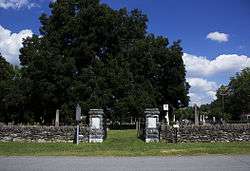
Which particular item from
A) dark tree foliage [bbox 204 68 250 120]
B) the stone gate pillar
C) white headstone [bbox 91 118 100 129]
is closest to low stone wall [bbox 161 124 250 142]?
the stone gate pillar

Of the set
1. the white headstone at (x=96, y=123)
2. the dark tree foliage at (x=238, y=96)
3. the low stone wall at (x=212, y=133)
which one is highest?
the dark tree foliage at (x=238, y=96)

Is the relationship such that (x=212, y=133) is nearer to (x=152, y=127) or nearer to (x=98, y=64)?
(x=152, y=127)

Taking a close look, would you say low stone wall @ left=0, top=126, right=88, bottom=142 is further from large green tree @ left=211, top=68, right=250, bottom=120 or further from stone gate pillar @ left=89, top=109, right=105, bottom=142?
large green tree @ left=211, top=68, right=250, bottom=120

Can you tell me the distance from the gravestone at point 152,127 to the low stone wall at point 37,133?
445 cm

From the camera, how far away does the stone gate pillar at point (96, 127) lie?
103 feet

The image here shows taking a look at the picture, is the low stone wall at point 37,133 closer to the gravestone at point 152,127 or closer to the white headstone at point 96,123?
the white headstone at point 96,123

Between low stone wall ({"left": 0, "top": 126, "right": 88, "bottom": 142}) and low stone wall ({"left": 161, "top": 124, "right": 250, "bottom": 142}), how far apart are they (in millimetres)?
6738

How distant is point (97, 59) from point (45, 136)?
25383 millimetres

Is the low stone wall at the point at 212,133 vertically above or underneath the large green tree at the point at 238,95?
underneath

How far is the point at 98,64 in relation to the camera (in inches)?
2168

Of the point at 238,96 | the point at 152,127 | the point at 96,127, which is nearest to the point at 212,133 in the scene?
the point at 152,127

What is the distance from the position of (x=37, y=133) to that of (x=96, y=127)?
4624 millimetres

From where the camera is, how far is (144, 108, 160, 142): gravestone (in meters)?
30.6

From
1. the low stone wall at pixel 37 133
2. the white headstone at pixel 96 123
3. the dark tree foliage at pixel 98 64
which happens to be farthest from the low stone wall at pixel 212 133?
the dark tree foliage at pixel 98 64
